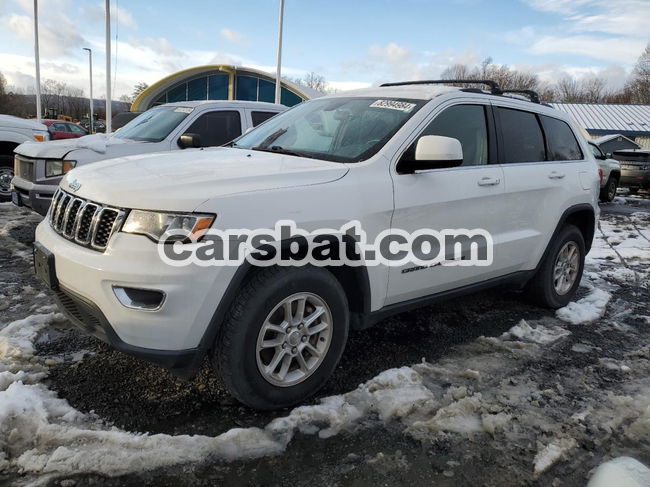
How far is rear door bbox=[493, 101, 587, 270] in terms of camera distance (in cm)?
405

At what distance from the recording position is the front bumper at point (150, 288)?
238 centimetres

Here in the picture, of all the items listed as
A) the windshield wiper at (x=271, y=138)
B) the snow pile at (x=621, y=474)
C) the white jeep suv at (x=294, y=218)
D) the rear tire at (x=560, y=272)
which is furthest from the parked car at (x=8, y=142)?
the snow pile at (x=621, y=474)

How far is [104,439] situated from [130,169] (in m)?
1.41

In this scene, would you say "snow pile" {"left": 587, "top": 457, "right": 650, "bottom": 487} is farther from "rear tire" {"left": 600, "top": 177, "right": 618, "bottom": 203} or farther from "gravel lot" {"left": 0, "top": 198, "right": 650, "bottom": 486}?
"rear tire" {"left": 600, "top": 177, "right": 618, "bottom": 203}

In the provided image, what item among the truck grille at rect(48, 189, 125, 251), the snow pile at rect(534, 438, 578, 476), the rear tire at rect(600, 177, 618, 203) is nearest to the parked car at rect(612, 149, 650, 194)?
the rear tire at rect(600, 177, 618, 203)

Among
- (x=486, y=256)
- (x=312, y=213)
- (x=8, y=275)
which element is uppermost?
(x=312, y=213)

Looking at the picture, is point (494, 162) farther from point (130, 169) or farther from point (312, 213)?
point (130, 169)

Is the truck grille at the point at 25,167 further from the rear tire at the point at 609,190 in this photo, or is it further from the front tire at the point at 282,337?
the rear tire at the point at 609,190

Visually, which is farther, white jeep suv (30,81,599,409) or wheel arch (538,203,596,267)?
wheel arch (538,203,596,267)

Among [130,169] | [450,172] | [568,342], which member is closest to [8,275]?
[130,169]

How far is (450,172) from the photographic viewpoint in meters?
3.49

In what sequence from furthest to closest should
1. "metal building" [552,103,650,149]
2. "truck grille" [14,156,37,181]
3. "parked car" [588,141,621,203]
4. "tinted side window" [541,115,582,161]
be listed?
1. "metal building" [552,103,650,149]
2. "parked car" [588,141,621,203]
3. "truck grille" [14,156,37,181]
4. "tinted side window" [541,115,582,161]

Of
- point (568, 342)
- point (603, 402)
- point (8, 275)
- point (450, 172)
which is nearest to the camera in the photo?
point (603, 402)

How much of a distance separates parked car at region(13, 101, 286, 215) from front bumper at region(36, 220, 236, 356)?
12.2ft
